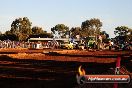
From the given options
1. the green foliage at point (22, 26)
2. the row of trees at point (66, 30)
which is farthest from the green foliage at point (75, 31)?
the green foliage at point (22, 26)

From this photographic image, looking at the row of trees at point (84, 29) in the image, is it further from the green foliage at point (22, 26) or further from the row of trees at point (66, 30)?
the green foliage at point (22, 26)

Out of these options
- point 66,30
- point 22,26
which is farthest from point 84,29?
point 22,26

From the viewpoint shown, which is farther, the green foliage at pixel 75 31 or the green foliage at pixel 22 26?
the green foliage at pixel 75 31

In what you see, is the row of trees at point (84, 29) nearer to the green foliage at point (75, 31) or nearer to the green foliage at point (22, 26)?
the green foliage at point (75, 31)

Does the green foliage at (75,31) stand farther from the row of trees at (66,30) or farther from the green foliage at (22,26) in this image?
the green foliage at (22,26)

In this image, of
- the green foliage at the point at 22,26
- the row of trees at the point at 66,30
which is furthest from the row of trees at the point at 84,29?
the green foliage at the point at 22,26

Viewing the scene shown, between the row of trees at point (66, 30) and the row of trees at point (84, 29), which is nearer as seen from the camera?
the row of trees at point (66, 30)

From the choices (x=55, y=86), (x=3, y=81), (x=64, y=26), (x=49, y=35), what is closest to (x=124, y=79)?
(x=55, y=86)

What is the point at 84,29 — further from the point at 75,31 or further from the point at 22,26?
the point at 22,26

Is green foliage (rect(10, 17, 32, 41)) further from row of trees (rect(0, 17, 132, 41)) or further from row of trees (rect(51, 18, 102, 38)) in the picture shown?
row of trees (rect(51, 18, 102, 38))

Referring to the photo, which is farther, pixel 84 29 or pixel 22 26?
pixel 84 29

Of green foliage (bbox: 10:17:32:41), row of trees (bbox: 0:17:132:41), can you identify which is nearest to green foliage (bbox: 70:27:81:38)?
row of trees (bbox: 0:17:132:41)

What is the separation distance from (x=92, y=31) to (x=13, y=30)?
61.4m

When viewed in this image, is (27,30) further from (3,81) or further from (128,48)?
(3,81)
